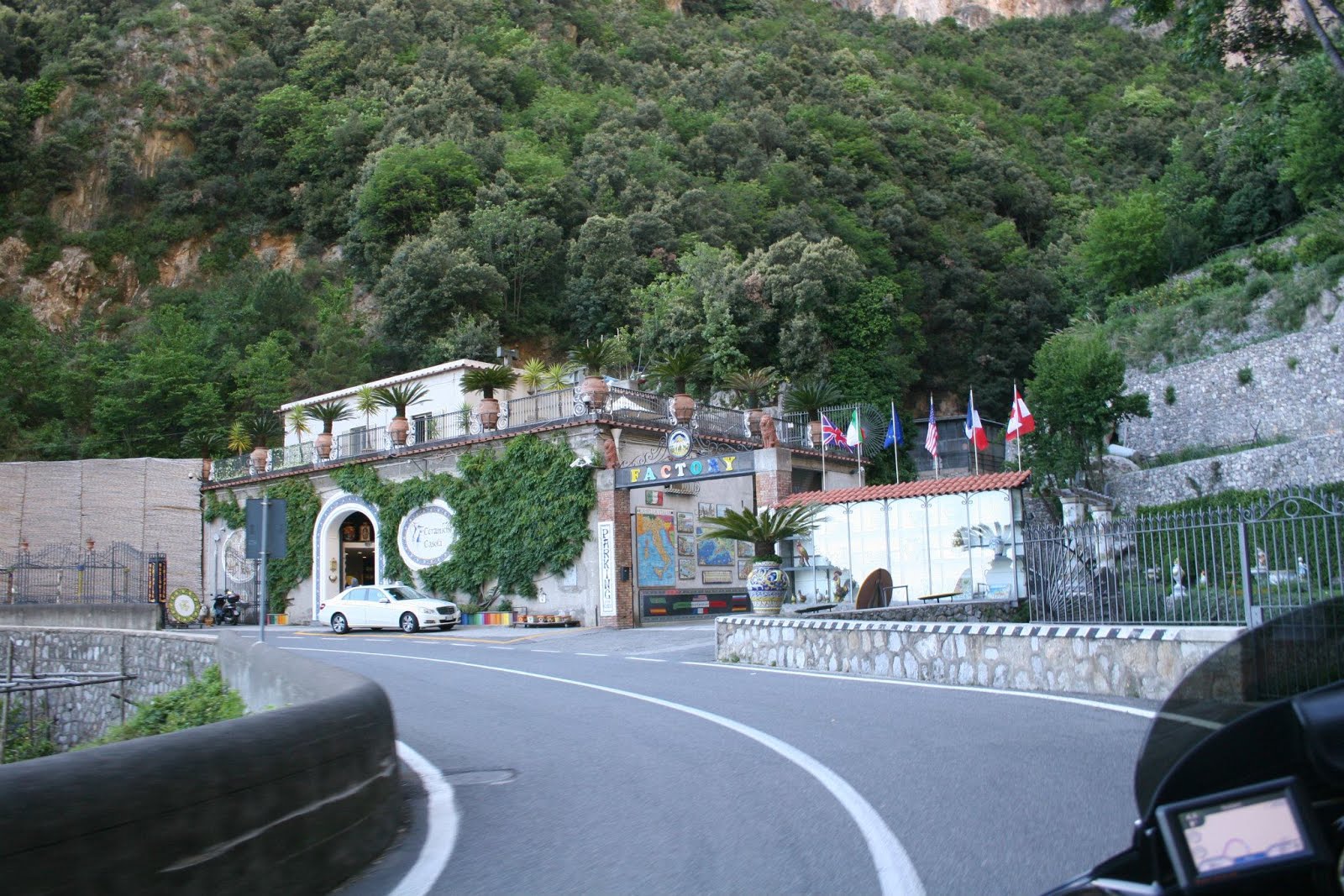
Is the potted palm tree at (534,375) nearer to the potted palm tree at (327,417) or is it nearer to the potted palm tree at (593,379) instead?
the potted palm tree at (593,379)

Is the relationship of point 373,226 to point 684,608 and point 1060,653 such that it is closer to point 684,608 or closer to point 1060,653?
point 684,608

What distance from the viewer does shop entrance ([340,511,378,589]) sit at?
127 ft

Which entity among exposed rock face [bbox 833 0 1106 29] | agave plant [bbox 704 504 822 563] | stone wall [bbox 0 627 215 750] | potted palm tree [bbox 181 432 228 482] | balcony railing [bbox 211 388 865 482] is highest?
exposed rock face [bbox 833 0 1106 29]

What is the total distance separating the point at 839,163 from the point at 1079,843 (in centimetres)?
6864

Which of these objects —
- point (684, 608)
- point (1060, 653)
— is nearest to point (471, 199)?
point (684, 608)

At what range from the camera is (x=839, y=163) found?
70.4 m

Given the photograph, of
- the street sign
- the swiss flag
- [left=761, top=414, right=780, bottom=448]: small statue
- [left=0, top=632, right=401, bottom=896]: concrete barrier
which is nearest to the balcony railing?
[left=761, top=414, right=780, bottom=448]: small statue

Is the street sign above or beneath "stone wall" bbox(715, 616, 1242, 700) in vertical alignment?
above

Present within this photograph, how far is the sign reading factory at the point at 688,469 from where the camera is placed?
26.5m

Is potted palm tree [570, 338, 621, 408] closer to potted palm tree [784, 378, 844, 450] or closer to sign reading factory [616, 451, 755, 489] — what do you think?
sign reading factory [616, 451, 755, 489]

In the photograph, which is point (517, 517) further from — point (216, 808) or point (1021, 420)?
point (216, 808)

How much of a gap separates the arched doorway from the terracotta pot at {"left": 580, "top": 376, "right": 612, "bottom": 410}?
9705 mm

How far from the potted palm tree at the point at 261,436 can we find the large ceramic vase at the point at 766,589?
26.0 metres

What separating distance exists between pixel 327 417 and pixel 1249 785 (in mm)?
39288
